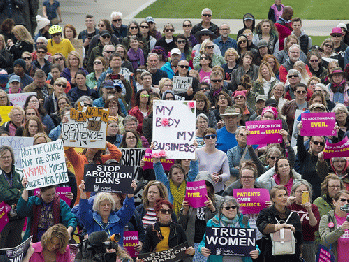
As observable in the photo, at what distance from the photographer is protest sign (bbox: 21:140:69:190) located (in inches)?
435

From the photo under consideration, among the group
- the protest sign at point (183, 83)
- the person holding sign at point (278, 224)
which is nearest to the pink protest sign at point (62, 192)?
the person holding sign at point (278, 224)

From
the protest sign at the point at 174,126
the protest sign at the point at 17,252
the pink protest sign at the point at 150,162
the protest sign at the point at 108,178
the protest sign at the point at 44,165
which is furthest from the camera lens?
the pink protest sign at the point at 150,162

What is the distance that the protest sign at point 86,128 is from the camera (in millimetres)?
12492

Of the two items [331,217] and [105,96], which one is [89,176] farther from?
[105,96]

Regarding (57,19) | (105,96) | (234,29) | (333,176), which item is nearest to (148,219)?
(333,176)

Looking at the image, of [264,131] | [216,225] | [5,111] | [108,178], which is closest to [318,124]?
[264,131]

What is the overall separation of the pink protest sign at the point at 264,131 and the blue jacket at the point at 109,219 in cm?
273

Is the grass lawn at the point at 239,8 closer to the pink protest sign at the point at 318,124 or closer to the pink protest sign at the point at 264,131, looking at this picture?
the pink protest sign at the point at 264,131

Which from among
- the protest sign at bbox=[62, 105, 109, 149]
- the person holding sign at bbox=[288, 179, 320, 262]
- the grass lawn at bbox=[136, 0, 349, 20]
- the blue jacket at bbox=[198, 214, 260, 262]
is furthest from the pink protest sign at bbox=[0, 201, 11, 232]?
the grass lawn at bbox=[136, 0, 349, 20]

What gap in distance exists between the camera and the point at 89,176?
1131cm

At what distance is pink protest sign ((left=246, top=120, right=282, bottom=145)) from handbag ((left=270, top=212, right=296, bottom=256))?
2.68 metres

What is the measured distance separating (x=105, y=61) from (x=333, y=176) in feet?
24.7

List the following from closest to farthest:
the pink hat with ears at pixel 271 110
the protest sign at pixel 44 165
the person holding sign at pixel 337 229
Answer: the person holding sign at pixel 337 229, the protest sign at pixel 44 165, the pink hat with ears at pixel 271 110

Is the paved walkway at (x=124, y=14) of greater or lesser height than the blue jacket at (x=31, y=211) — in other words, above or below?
above
